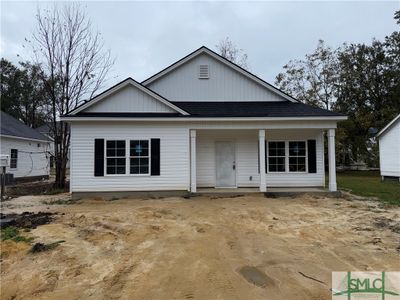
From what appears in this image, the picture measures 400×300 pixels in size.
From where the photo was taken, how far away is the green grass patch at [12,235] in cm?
631

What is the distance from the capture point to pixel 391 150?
65.8 ft

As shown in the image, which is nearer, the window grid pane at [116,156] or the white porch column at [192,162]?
the window grid pane at [116,156]

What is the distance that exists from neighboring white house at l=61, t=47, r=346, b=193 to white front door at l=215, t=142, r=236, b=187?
4 cm

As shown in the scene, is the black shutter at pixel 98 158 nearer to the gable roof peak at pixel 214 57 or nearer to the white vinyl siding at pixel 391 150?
the gable roof peak at pixel 214 57

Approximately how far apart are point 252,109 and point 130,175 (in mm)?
5688

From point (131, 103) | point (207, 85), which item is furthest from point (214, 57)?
point (131, 103)

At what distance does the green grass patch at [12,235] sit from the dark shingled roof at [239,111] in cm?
557

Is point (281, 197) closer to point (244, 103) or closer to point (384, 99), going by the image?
point (244, 103)

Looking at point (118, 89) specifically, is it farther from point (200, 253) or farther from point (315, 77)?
point (315, 77)

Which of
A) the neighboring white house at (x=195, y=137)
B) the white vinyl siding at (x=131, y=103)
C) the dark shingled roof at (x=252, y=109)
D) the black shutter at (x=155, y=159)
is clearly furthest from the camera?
the dark shingled roof at (x=252, y=109)

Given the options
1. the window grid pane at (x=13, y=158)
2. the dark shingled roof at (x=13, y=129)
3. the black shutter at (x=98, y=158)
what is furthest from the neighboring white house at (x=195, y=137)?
the window grid pane at (x=13, y=158)

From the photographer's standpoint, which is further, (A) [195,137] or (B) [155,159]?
(A) [195,137]

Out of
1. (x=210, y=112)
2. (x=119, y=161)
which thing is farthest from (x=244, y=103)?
(x=119, y=161)

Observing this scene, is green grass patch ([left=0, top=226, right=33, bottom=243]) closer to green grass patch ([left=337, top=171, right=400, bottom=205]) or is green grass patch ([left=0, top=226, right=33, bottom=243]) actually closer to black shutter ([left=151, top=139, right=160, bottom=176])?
black shutter ([left=151, top=139, right=160, bottom=176])
